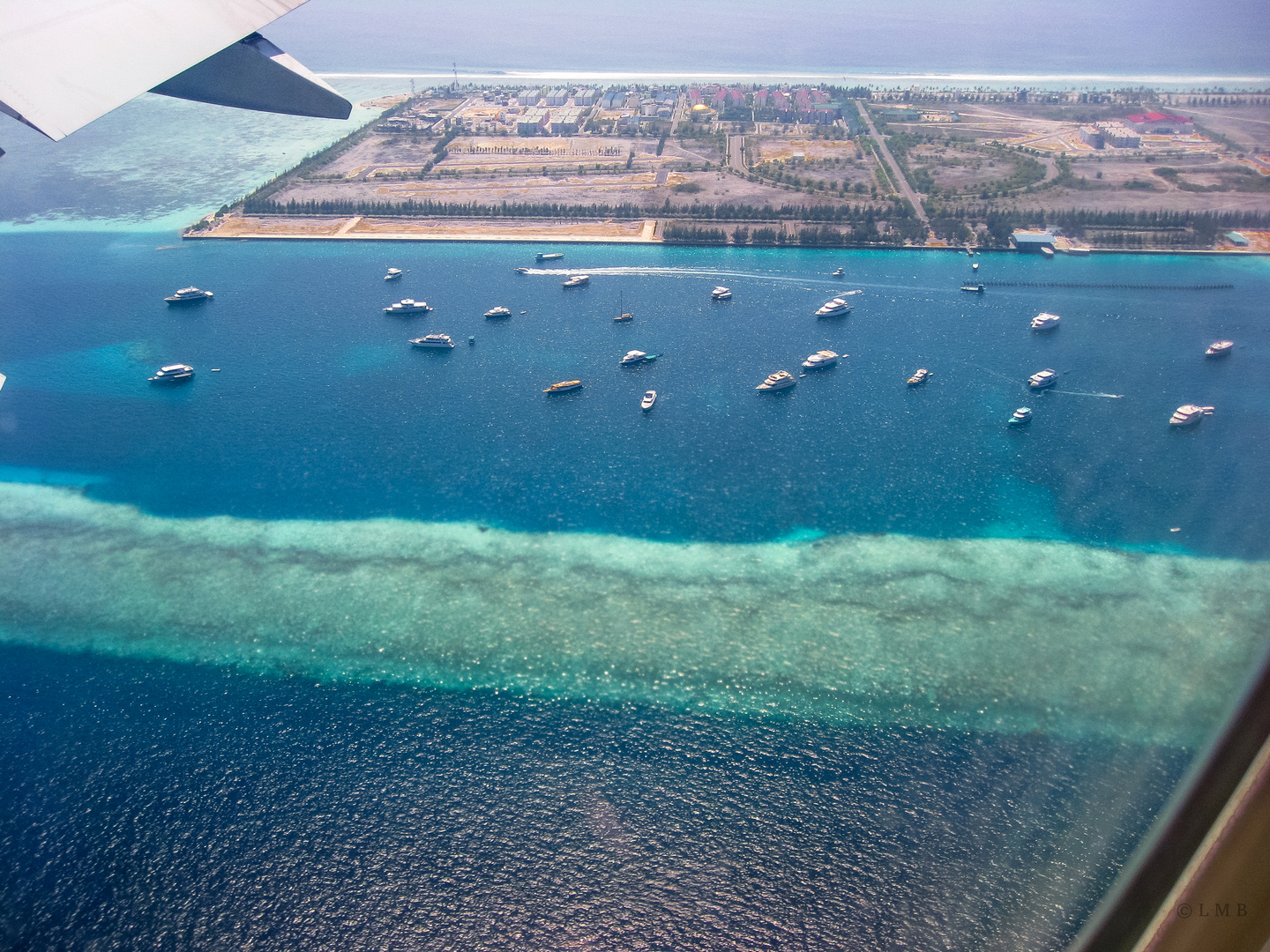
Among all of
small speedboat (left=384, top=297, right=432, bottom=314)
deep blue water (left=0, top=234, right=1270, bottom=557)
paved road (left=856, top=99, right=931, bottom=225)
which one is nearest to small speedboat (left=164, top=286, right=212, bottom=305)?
deep blue water (left=0, top=234, right=1270, bottom=557)

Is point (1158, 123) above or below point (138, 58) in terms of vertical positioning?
below

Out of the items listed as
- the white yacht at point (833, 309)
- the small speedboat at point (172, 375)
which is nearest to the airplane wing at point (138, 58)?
the small speedboat at point (172, 375)

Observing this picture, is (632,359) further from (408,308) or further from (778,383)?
(408,308)

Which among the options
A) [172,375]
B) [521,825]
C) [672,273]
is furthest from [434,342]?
[521,825]

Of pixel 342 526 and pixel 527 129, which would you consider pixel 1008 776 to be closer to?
pixel 342 526

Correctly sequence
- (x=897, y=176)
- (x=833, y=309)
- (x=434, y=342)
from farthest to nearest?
(x=897, y=176) < (x=833, y=309) < (x=434, y=342)

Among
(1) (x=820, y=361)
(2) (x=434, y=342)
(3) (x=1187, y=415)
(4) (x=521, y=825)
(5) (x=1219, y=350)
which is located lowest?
(4) (x=521, y=825)
